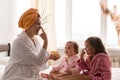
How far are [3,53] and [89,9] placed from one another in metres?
1.75

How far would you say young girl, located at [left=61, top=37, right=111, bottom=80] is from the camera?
192 cm

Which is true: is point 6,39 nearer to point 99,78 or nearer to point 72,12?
point 72,12

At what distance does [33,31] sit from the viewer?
6.61 feet

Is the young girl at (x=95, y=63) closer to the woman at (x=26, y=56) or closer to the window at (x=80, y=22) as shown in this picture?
the woman at (x=26, y=56)

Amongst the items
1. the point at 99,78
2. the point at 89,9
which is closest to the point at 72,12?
the point at 89,9

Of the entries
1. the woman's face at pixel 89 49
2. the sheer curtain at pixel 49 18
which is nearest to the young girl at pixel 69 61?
the woman's face at pixel 89 49

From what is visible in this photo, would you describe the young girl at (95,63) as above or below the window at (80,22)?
below

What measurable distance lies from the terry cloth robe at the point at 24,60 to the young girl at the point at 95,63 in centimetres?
30

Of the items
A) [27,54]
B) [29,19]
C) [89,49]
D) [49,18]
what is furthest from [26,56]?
[49,18]

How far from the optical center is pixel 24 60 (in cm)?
190

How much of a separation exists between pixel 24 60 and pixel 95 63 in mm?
597

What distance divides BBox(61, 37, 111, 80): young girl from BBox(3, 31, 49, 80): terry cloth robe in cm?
30

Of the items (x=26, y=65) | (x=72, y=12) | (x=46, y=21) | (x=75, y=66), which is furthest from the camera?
(x=72, y=12)

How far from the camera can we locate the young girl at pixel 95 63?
6.29 ft
